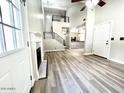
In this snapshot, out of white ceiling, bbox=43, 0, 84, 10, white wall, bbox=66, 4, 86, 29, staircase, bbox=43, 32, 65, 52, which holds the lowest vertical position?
staircase, bbox=43, 32, 65, 52

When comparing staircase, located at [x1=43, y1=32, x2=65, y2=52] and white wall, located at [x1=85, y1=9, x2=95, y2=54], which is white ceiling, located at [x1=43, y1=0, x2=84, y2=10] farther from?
staircase, located at [x1=43, y1=32, x2=65, y2=52]

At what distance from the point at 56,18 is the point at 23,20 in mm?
8778

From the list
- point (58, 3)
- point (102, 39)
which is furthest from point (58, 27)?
point (102, 39)

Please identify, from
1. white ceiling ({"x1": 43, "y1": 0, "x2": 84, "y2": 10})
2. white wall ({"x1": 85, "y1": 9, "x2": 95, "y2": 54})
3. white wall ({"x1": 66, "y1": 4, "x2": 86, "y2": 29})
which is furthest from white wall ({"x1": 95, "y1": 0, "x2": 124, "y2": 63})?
white wall ({"x1": 66, "y1": 4, "x2": 86, "y2": 29})

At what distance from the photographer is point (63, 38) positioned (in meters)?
8.77

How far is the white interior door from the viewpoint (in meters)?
4.56

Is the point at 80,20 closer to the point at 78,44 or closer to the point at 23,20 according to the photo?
the point at 78,44

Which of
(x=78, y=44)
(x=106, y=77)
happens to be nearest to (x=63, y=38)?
(x=78, y=44)

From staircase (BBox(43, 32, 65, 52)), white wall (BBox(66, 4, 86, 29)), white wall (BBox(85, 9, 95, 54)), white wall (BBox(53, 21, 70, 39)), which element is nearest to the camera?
white wall (BBox(85, 9, 95, 54))

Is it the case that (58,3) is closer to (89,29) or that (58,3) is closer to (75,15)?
(75,15)

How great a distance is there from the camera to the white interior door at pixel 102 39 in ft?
15.0

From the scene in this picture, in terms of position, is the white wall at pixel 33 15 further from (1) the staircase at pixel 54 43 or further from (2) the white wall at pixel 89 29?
(1) the staircase at pixel 54 43

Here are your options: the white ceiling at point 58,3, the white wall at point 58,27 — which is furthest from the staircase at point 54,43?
the white ceiling at point 58,3

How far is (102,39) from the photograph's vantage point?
5004mm
